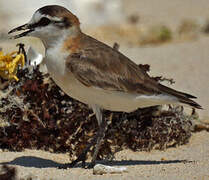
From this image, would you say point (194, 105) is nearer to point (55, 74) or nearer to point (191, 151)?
point (191, 151)

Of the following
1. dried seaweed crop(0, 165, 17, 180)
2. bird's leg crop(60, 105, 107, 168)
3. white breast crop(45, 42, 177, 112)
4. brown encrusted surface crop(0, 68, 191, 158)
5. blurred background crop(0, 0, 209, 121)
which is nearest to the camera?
dried seaweed crop(0, 165, 17, 180)

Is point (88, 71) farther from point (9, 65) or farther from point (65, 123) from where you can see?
point (9, 65)

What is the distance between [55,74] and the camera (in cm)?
480

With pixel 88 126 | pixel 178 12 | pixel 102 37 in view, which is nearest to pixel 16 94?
pixel 88 126

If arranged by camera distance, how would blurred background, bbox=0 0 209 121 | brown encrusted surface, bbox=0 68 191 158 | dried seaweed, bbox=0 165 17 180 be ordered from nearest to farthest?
dried seaweed, bbox=0 165 17 180, brown encrusted surface, bbox=0 68 191 158, blurred background, bbox=0 0 209 121

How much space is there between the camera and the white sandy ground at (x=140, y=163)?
178 inches

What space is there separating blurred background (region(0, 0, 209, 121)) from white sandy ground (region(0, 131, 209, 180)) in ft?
4.07

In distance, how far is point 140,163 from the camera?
519 centimetres

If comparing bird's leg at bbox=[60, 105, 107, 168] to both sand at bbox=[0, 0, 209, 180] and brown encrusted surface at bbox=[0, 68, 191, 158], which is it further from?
brown encrusted surface at bbox=[0, 68, 191, 158]

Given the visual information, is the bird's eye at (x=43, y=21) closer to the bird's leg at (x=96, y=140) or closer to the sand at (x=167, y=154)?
the bird's leg at (x=96, y=140)

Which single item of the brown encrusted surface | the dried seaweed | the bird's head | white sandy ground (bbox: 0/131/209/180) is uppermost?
the bird's head

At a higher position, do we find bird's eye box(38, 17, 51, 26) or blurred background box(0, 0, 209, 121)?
blurred background box(0, 0, 209, 121)

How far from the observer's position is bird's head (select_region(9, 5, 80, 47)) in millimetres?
4852

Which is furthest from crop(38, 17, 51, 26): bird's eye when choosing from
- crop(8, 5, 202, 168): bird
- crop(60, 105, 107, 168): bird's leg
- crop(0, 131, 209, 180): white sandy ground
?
crop(0, 131, 209, 180): white sandy ground
